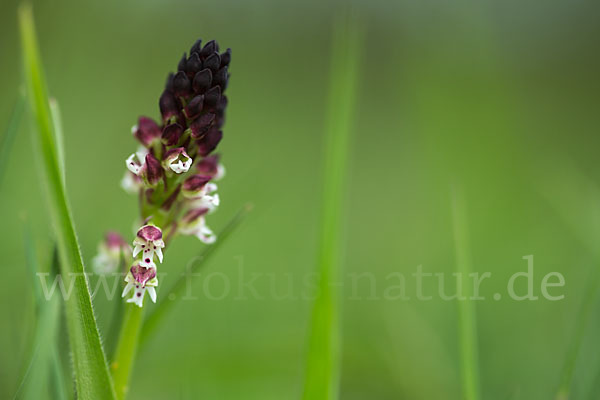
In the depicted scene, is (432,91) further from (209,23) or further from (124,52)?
(209,23)

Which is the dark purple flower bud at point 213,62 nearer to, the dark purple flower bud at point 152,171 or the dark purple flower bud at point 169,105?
the dark purple flower bud at point 169,105

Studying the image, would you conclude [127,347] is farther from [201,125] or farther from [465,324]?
[465,324]

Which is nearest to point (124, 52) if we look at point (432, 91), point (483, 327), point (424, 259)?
point (432, 91)

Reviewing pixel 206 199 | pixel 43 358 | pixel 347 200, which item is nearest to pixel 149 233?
pixel 206 199

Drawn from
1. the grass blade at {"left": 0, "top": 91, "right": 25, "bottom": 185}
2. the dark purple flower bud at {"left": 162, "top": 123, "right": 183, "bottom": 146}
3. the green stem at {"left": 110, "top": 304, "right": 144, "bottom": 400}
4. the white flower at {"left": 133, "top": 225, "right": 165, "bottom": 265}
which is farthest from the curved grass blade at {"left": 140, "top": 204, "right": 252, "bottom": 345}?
the grass blade at {"left": 0, "top": 91, "right": 25, "bottom": 185}

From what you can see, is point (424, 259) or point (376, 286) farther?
point (424, 259)

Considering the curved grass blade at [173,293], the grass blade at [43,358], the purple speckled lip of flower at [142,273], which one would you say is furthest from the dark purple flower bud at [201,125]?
the grass blade at [43,358]

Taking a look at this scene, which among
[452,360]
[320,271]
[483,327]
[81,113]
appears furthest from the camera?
[81,113]
